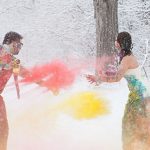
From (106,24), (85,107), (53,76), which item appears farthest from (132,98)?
(106,24)

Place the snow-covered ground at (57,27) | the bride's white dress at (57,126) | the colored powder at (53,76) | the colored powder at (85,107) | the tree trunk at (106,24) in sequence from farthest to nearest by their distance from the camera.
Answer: the snow-covered ground at (57,27) → the tree trunk at (106,24) → the colored powder at (85,107) → the bride's white dress at (57,126) → the colored powder at (53,76)

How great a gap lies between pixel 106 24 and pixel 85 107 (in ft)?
8.56

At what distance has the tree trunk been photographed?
11.3 m

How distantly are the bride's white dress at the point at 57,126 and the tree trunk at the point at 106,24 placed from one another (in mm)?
1224

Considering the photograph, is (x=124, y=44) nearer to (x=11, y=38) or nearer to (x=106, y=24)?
(x=11, y=38)

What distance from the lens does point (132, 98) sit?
6.48 m

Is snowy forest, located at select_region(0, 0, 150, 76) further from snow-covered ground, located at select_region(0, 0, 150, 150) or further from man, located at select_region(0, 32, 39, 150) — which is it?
man, located at select_region(0, 32, 39, 150)

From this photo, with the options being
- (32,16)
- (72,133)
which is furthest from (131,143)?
(32,16)

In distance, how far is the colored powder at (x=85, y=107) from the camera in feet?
32.4

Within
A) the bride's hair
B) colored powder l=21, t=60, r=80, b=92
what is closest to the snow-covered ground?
Result: colored powder l=21, t=60, r=80, b=92

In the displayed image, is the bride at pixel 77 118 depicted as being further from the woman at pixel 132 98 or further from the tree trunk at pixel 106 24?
the tree trunk at pixel 106 24

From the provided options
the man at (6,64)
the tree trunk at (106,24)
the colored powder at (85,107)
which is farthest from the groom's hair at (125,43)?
the tree trunk at (106,24)

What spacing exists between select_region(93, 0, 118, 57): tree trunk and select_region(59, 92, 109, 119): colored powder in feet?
4.87

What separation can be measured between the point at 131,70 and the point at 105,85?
6299 millimetres
